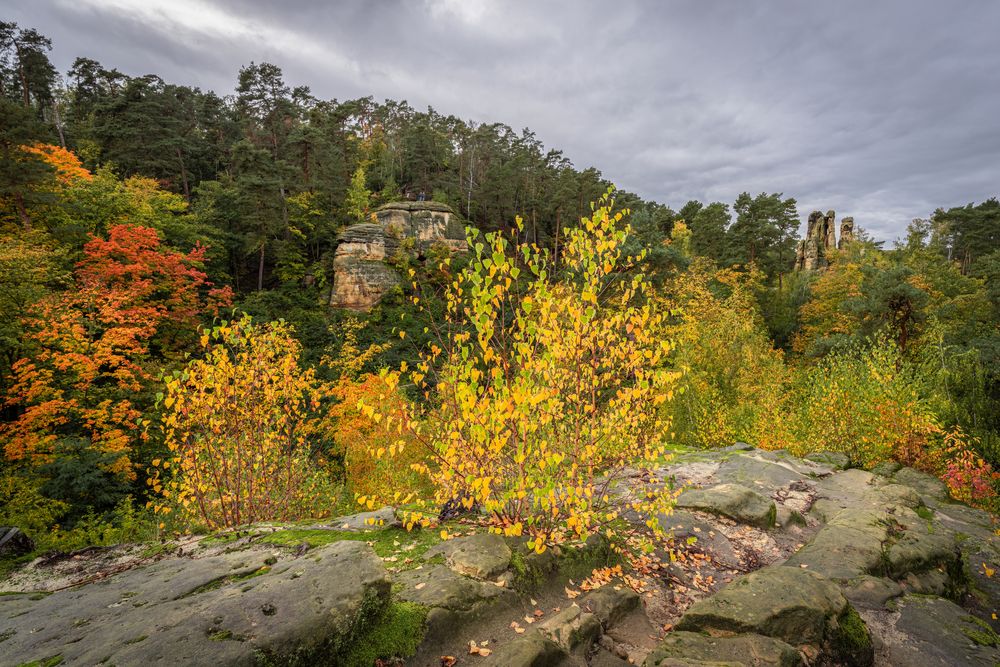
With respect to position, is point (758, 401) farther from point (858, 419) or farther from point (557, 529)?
point (557, 529)

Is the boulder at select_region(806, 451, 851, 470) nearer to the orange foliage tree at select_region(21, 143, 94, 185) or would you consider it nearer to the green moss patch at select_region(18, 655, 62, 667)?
the green moss patch at select_region(18, 655, 62, 667)

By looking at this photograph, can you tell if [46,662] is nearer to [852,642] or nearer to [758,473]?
[852,642]

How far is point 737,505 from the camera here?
27.3 ft

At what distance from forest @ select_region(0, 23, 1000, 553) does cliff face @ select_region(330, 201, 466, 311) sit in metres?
1.39

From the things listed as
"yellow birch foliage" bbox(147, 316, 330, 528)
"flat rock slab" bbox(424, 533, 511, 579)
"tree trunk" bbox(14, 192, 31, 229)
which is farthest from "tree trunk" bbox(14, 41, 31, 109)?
"flat rock slab" bbox(424, 533, 511, 579)

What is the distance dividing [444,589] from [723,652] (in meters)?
2.74

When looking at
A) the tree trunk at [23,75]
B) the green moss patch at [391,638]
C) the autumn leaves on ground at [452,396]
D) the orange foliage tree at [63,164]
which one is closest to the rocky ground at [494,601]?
the green moss patch at [391,638]

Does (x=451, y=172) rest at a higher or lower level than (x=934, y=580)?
higher

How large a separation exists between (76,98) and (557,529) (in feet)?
237

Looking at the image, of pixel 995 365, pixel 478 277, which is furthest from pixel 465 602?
pixel 995 365

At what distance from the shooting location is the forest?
16.6 ft

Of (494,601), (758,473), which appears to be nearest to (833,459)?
(758,473)

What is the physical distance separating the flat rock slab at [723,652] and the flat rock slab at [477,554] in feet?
6.45

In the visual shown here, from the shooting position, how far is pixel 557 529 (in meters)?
5.61
